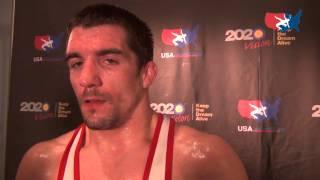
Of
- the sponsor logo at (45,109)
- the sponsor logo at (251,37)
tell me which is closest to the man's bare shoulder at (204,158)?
the sponsor logo at (251,37)

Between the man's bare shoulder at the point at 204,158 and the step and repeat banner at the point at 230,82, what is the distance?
2.02ft

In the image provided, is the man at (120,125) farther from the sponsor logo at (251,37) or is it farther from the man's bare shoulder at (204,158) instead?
the sponsor logo at (251,37)

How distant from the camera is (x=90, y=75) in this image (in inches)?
41.5

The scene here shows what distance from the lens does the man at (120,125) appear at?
3.53 ft

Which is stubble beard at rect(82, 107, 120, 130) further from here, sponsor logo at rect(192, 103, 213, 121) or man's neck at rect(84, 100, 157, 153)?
sponsor logo at rect(192, 103, 213, 121)

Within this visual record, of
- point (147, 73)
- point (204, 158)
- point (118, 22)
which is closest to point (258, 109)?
point (204, 158)

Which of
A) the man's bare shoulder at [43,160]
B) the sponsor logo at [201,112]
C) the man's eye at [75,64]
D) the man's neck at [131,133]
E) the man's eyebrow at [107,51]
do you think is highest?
the man's eyebrow at [107,51]

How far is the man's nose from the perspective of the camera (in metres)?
1.05

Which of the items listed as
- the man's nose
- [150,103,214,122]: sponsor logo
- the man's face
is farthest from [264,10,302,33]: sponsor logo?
the man's nose

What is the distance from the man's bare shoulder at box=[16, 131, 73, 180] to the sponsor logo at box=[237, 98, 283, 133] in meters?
0.85

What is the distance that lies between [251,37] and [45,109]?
1.15 metres

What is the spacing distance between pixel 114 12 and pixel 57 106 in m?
1.08

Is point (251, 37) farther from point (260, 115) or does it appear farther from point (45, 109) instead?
point (45, 109)

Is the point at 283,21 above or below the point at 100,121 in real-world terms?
above
